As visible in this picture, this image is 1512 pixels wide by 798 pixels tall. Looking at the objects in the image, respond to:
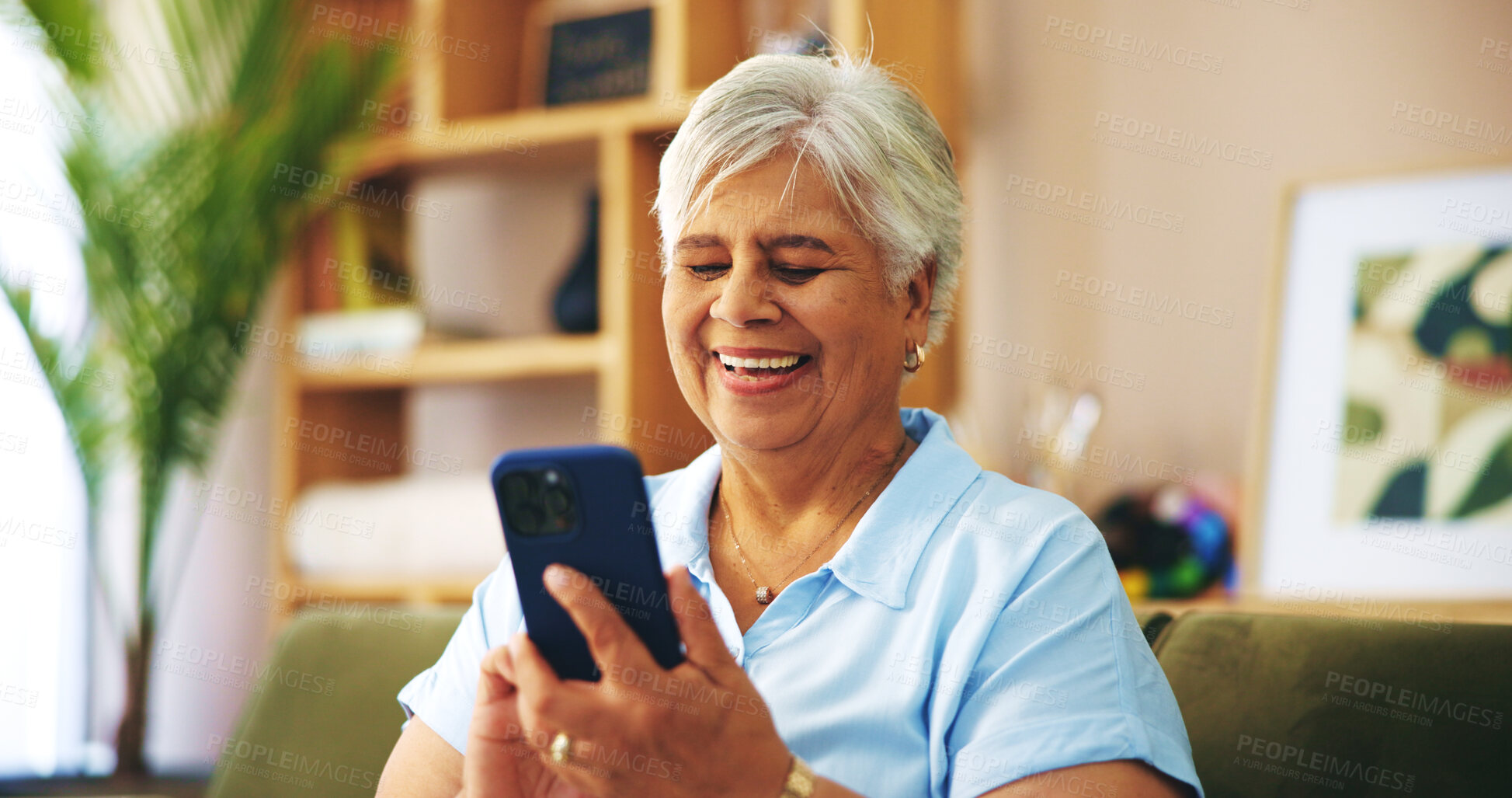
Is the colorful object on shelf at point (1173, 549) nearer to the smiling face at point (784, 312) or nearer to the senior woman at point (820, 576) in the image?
the senior woman at point (820, 576)

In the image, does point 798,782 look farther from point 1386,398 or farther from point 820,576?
point 1386,398

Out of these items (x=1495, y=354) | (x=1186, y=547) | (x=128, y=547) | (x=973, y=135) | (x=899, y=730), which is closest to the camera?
(x=899, y=730)

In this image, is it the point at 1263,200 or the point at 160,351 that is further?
the point at 160,351

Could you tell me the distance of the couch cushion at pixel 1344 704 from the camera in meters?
0.99

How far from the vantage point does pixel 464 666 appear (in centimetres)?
116

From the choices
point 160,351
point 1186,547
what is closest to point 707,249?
point 1186,547

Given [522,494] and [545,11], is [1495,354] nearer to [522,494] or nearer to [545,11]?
[522,494]

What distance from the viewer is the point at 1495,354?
1.68m

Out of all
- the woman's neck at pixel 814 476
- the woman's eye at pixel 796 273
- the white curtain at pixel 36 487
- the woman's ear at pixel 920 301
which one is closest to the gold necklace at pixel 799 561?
the woman's neck at pixel 814 476

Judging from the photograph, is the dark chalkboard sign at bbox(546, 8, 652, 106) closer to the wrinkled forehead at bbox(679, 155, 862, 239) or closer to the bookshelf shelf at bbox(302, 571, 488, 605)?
the bookshelf shelf at bbox(302, 571, 488, 605)

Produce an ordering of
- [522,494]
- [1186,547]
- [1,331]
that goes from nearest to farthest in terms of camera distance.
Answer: [522,494], [1186,547], [1,331]

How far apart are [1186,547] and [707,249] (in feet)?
3.39

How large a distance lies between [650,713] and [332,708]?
0.86 m

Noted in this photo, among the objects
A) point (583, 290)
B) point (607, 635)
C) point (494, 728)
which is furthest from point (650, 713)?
point (583, 290)
